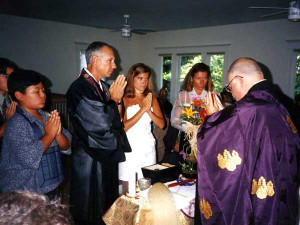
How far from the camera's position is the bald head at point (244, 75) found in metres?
1.75

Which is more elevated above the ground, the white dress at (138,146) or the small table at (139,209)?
the white dress at (138,146)

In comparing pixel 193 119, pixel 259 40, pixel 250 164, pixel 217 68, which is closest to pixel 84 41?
pixel 217 68

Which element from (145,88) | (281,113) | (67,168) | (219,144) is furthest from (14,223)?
(67,168)

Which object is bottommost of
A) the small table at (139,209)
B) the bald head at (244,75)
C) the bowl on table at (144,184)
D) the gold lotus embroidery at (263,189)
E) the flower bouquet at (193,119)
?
the small table at (139,209)

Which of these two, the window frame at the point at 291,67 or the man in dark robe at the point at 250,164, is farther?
the window frame at the point at 291,67

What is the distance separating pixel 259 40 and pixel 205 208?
581 centimetres

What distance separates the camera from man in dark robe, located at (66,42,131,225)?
199cm

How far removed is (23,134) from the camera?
1.59 meters

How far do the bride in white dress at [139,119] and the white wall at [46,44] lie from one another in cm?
492

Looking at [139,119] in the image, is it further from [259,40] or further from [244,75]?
[259,40]

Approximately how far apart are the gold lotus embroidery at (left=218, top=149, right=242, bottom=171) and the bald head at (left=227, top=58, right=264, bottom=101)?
459mm

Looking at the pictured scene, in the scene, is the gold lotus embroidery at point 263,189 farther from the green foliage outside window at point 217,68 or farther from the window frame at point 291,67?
the green foliage outside window at point 217,68

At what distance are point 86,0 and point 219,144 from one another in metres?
4.23

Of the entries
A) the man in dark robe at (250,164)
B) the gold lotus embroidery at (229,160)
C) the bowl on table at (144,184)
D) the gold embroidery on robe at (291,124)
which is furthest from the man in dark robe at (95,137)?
the gold embroidery on robe at (291,124)
